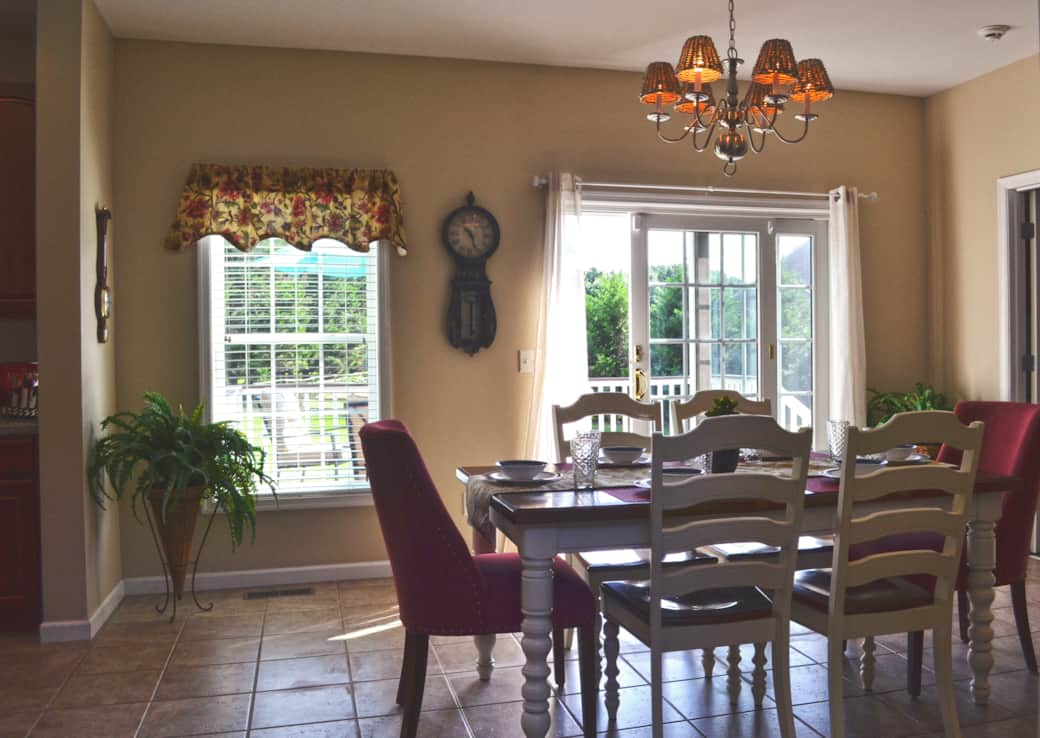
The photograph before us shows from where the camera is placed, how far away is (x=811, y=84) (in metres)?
3.00

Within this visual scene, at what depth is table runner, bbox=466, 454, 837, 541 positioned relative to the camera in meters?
2.74

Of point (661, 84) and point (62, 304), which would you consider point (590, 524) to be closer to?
point (661, 84)

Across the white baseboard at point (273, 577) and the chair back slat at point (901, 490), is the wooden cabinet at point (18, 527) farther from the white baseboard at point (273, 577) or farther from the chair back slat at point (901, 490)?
the chair back slat at point (901, 490)

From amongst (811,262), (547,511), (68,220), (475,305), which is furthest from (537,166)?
(547,511)

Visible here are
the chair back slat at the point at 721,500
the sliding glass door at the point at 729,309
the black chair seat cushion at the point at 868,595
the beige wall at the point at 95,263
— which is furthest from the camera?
the sliding glass door at the point at 729,309

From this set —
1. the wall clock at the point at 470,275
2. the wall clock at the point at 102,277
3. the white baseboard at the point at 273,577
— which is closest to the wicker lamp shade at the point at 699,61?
the wall clock at the point at 470,275

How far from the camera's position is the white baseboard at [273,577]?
14.3ft

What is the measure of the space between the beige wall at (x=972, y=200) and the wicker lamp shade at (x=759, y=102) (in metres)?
2.44

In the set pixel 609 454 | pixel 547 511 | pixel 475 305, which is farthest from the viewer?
pixel 475 305

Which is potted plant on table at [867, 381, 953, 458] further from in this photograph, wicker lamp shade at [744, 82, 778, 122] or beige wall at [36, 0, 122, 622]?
beige wall at [36, 0, 122, 622]

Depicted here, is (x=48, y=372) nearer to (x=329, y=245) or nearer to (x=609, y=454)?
(x=329, y=245)

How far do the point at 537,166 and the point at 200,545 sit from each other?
2.57 m

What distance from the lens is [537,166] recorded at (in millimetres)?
4793

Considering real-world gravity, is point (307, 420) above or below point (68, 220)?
below
